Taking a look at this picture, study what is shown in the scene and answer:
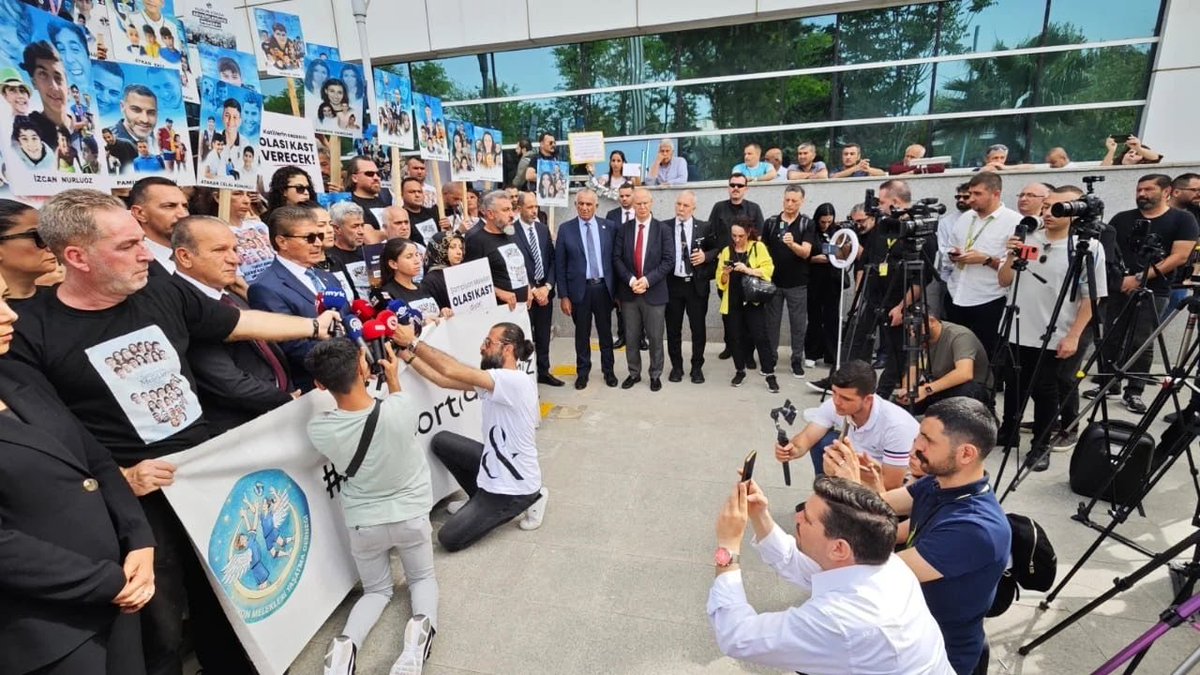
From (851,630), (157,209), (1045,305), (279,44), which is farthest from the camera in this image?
(279,44)

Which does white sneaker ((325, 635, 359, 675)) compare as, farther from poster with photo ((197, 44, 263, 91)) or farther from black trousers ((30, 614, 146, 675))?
poster with photo ((197, 44, 263, 91))

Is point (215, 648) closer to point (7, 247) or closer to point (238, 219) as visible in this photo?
point (7, 247)

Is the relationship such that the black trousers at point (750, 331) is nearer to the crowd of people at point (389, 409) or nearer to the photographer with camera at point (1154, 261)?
the crowd of people at point (389, 409)

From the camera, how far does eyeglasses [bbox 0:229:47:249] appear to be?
76.3 inches

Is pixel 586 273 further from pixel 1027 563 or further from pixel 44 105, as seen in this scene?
pixel 1027 563

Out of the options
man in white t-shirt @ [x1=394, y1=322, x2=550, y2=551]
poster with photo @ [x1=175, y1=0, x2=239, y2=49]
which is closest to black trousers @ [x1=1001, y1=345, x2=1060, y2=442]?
man in white t-shirt @ [x1=394, y1=322, x2=550, y2=551]

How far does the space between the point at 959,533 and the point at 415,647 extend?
2246 mm

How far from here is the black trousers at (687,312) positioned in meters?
6.08

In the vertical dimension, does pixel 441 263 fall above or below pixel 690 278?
above

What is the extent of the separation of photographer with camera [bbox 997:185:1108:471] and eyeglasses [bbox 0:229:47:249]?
5426 millimetres

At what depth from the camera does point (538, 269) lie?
5898 millimetres

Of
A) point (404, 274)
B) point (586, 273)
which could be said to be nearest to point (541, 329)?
point (586, 273)

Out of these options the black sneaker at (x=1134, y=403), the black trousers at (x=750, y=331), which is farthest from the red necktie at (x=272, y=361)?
the black sneaker at (x=1134, y=403)

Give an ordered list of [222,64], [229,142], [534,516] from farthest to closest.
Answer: [222,64] → [534,516] → [229,142]
